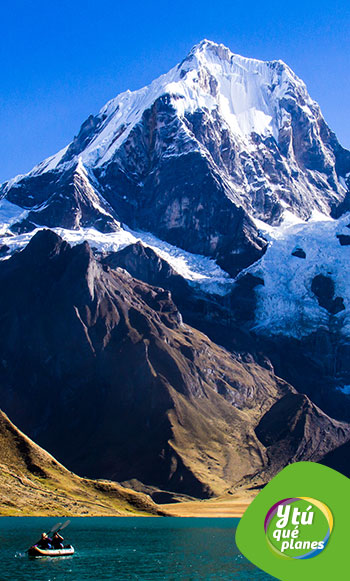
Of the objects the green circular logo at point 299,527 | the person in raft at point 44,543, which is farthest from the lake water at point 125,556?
the green circular logo at point 299,527

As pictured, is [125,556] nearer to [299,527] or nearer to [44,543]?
[44,543]

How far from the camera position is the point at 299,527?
2202 inches

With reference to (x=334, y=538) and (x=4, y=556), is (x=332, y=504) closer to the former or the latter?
(x=334, y=538)

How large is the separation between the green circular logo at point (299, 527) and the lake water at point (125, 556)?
49.5m

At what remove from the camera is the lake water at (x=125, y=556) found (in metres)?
106

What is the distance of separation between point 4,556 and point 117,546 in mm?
31590

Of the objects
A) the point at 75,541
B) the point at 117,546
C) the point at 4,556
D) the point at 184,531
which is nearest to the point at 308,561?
the point at 4,556

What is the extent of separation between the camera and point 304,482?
186 ft

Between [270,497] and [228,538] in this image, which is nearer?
[270,497]

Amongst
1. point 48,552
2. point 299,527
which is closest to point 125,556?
point 48,552

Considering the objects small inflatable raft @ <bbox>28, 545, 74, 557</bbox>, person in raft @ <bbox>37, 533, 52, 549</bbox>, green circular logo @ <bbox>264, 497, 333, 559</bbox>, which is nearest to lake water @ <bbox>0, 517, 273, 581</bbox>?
small inflatable raft @ <bbox>28, 545, 74, 557</bbox>

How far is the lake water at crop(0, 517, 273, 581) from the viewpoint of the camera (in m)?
106

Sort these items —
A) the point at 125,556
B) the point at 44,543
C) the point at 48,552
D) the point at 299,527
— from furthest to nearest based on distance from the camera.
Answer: the point at 125,556 → the point at 44,543 → the point at 48,552 → the point at 299,527

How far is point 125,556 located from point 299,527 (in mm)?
81112
